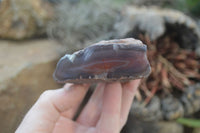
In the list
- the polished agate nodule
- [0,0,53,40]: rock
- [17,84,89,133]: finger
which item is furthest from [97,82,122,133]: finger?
[0,0,53,40]: rock

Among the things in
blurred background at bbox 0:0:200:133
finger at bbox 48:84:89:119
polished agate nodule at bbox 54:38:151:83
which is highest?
polished agate nodule at bbox 54:38:151:83

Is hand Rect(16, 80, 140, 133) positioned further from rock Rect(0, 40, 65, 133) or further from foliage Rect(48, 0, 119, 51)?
foliage Rect(48, 0, 119, 51)

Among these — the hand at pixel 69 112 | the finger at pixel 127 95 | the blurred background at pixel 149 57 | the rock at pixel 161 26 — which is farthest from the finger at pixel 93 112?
the rock at pixel 161 26

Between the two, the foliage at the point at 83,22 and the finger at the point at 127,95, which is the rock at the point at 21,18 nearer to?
the foliage at the point at 83,22

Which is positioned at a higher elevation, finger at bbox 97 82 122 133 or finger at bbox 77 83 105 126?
finger at bbox 97 82 122 133

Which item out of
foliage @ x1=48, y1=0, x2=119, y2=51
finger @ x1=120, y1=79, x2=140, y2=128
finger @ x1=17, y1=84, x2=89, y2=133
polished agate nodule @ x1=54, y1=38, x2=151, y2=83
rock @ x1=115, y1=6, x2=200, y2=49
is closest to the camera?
polished agate nodule @ x1=54, y1=38, x2=151, y2=83

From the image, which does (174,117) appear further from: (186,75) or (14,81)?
(14,81)

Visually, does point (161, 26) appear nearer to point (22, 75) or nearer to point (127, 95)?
point (127, 95)
